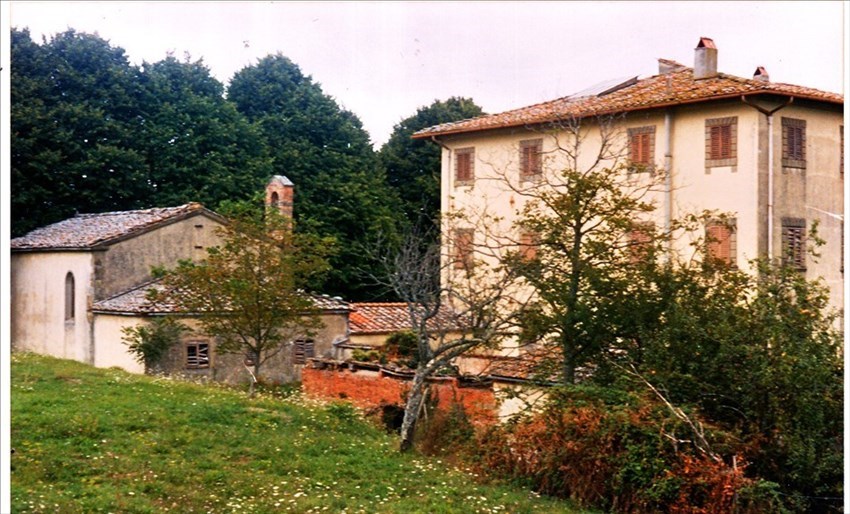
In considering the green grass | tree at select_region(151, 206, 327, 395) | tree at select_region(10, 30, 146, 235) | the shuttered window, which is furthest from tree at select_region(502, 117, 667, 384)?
tree at select_region(10, 30, 146, 235)

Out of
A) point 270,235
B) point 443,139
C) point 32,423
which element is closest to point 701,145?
point 443,139

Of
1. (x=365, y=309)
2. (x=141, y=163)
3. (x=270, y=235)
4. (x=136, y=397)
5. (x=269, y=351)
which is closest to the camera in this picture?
(x=141, y=163)

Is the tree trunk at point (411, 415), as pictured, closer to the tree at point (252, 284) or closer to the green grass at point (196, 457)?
the green grass at point (196, 457)

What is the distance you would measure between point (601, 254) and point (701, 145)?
5.02ft

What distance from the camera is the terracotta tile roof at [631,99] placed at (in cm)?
→ 1055

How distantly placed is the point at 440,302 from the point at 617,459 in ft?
7.35

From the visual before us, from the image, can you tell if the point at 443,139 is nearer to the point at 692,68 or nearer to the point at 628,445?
the point at 692,68

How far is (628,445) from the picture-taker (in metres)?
9.18

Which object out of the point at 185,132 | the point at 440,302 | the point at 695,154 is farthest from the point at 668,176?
the point at 185,132

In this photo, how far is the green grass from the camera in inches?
295

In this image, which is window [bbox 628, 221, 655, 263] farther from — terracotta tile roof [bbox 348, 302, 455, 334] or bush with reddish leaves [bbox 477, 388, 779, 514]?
terracotta tile roof [bbox 348, 302, 455, 334]

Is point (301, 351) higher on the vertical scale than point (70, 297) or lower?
lower

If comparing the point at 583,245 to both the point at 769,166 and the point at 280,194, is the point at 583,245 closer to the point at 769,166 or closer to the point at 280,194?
the point at 769,166

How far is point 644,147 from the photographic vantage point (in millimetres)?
10953
